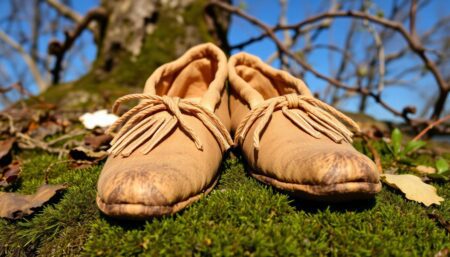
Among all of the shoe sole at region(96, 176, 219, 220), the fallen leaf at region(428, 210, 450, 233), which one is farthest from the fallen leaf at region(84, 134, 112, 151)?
the fallen leaf at region(428, 210, 450, 233)

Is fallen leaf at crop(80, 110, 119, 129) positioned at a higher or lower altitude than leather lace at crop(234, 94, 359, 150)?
lower

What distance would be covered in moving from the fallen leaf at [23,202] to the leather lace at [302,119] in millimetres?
872

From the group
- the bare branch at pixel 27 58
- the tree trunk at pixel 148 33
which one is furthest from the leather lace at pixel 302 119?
the bare branch at pixel 27 58

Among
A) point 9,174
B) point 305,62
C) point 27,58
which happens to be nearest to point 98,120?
point 9,174

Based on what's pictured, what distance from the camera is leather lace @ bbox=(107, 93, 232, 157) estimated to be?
157 centimetres

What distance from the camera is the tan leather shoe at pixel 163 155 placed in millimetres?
1192

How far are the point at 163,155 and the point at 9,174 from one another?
1012 mm

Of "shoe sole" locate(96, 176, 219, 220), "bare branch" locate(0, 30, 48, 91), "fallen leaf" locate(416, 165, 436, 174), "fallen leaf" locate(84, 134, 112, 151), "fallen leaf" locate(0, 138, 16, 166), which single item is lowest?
"bare branch" locate(0, 30, 48, 91)

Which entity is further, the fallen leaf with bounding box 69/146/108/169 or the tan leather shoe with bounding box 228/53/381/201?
the fallen leaf with bounding box 69/146/108/169

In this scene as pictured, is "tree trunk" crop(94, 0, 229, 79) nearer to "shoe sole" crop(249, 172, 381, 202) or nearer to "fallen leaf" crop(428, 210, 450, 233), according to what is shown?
"shoe sole" crop(249, 172, 381, 202)

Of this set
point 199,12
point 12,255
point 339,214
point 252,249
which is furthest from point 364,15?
point 12,255

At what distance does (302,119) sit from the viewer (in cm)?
171

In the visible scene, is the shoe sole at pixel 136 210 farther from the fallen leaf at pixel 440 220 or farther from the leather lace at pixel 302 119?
the fallen leaf at pixel 440 220

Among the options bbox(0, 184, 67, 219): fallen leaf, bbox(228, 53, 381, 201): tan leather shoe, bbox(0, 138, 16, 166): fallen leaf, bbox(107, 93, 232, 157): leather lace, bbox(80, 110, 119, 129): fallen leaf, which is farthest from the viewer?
bbox(80, 110, 119, 129): fallen leaf
